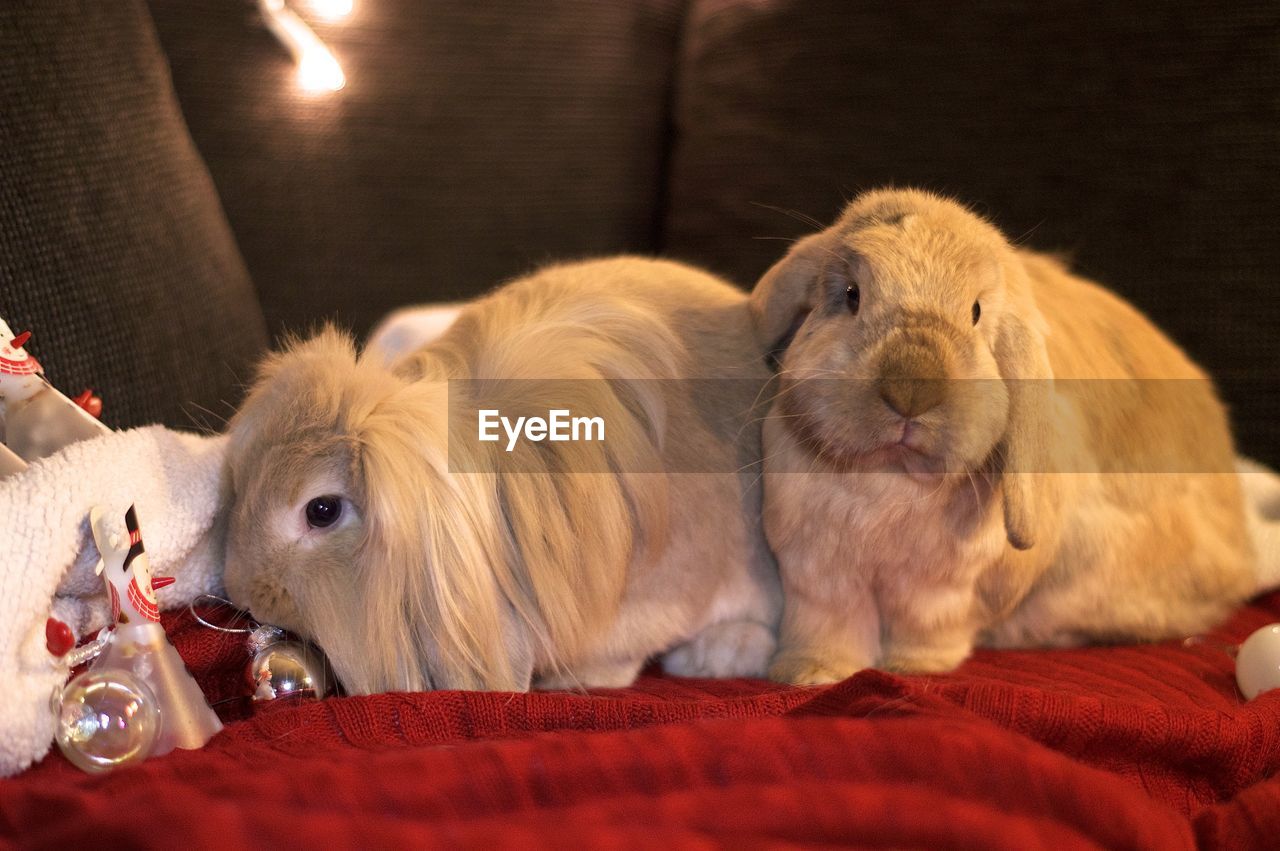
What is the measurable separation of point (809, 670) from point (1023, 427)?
0.36 m

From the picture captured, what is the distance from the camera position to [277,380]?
121 centimetres

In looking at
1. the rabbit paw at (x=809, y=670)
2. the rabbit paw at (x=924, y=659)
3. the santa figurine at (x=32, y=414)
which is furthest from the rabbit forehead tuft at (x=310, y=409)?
the rabbit paw at (x=924, y=659)

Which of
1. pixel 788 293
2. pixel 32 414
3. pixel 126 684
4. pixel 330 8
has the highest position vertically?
pixel 330 8

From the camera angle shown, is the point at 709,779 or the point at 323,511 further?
the point at 323,511

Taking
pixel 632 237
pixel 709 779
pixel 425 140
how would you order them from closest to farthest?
1. pixel 709 779
2. pixel 425 140
3. pixel 632 237

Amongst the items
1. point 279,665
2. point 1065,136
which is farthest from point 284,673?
point 1065,136

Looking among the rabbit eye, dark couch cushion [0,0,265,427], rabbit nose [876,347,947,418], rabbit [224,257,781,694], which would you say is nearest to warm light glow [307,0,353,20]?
dark couch cushion [0,0,265,427]

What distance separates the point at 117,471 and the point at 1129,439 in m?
1.17

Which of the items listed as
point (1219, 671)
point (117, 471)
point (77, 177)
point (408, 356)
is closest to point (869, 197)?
point (408, 356)

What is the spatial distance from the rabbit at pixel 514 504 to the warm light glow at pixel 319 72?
766mm

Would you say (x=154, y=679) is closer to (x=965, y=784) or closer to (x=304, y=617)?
(x=304, y=617)

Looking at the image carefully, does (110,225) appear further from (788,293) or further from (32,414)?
(788,293)

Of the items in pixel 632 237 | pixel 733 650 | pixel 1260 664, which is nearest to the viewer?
pixel 1260 664

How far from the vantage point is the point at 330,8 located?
6.23ft
